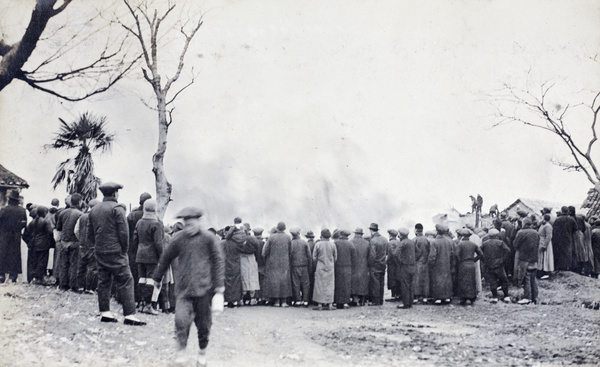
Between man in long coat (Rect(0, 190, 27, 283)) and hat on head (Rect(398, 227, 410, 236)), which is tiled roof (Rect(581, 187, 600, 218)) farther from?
man in long coat (Rect(0, 190, 27, 283))

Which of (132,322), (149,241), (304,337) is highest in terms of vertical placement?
(149,241)

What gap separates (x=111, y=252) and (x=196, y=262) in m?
2.20

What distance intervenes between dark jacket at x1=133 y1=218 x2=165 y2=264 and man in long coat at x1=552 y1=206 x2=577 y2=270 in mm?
12253

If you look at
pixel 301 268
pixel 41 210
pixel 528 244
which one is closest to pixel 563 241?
pixel 528 244

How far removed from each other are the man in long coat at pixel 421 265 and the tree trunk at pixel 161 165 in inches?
272

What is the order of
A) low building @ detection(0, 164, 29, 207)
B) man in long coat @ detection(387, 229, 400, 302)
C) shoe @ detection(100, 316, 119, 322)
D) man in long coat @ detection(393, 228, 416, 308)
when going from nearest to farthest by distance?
shoe @ detection(100, 316, 119, 322) → man in long coat @ detection(393, 228, 416, 308) → man in long coat @ detection(387, 229, 400, 302) → low building @ detection(0, 164, 29, 207)

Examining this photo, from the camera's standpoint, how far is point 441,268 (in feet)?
46.9

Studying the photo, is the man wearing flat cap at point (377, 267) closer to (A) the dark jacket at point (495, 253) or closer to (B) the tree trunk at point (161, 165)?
(A) the dark jacket at point (495, 253)

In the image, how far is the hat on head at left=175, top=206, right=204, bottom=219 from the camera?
22.1ft

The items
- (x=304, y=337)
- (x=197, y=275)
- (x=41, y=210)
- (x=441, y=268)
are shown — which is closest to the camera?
(x=197, y=275)

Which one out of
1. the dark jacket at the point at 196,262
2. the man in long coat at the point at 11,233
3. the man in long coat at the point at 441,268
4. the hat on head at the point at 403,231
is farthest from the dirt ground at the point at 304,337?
the hat on head at the point at 403,231

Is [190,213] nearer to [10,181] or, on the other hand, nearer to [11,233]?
[11,233]

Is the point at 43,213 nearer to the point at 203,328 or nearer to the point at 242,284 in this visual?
the point at 242,284

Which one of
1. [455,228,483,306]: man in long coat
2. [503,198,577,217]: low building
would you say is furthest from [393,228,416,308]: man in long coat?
[503,198,577,217]: low building
